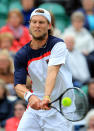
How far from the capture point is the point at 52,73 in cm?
473

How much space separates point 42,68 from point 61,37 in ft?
6.70

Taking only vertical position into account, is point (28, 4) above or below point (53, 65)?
below

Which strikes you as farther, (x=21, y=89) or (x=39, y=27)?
(x=21, y=89)

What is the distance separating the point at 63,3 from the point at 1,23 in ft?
5.67

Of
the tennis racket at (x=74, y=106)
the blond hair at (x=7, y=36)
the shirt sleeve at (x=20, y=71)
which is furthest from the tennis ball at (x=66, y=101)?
the blond hair at (x=7, y=36)

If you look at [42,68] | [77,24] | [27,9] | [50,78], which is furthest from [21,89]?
[27,9]

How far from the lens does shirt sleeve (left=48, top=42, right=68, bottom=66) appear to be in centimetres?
482

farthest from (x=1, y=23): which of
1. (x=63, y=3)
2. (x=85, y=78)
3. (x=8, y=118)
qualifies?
(x=8, y=118)

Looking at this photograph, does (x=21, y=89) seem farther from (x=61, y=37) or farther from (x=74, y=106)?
(x=61, y=37)

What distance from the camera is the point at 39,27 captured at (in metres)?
4.82

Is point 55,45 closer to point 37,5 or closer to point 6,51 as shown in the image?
point 6,51

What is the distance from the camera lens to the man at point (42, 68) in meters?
4.86

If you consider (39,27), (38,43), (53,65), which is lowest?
(53,65)

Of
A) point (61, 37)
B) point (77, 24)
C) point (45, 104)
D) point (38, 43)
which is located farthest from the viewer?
point (77, 24)
